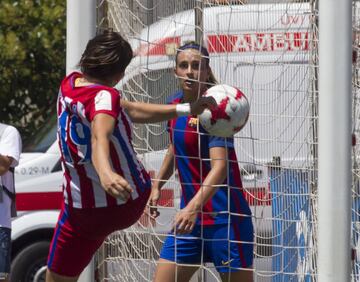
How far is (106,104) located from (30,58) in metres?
9.10

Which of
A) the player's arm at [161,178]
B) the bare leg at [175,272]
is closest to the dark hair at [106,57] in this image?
the player's arm at [161,178]

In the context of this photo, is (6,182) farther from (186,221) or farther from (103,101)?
(103,101)

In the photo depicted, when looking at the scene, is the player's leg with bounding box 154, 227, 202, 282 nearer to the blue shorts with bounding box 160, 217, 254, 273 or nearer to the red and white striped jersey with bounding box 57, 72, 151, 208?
the blue shorts with bounding box 160, 217, 254, 273

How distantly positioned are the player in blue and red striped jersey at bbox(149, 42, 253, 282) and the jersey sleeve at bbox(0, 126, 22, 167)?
1.24 m

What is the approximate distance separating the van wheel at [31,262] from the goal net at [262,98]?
338 cm

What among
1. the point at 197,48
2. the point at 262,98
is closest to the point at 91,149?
the point at 197,48

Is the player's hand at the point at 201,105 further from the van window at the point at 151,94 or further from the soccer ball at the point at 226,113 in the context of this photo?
the van window at the point at 151,94

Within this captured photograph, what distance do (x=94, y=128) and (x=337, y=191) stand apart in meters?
1.31

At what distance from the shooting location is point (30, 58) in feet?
47.5

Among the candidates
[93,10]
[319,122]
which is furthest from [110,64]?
[93,10]

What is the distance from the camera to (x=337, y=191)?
599 cm

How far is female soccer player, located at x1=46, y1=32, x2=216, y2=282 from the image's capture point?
566 centimetres

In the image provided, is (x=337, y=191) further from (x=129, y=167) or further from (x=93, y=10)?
(x=93, y=10)

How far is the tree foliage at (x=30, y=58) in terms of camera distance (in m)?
14.2
